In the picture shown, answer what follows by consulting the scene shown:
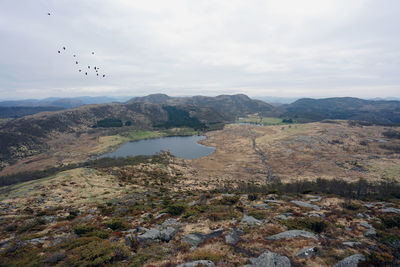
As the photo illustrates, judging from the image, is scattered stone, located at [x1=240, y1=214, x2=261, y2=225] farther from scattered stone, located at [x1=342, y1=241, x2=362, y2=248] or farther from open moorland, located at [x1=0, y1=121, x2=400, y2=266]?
scattered stone, located at [x1=342, y1=241, x2=362, y2=248]

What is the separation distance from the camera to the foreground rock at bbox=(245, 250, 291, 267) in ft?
36.6

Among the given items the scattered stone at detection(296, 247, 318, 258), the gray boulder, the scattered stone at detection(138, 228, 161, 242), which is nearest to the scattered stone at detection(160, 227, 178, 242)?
the scattered stone at detection(138, 228, 161, 242)

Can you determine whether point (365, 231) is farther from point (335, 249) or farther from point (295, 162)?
point (295, 162)

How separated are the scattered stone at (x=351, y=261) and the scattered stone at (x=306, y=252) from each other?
1604mm

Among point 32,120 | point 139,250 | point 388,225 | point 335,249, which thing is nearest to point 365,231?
point 388,225

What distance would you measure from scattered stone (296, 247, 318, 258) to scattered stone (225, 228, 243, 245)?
192 inches

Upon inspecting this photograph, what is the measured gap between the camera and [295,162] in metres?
92.1

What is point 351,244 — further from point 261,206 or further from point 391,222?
point 261,206

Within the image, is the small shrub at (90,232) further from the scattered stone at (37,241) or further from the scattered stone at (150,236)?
the scattered stone at (150,236)

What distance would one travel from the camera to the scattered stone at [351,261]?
10.8 metres

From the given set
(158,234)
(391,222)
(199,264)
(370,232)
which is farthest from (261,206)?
(199,264)

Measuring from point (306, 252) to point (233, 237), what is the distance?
576cm

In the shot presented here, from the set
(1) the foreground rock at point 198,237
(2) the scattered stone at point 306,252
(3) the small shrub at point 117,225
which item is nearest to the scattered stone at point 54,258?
(3) the small shrub at point 117,225

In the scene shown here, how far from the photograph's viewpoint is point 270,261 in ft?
37.4
